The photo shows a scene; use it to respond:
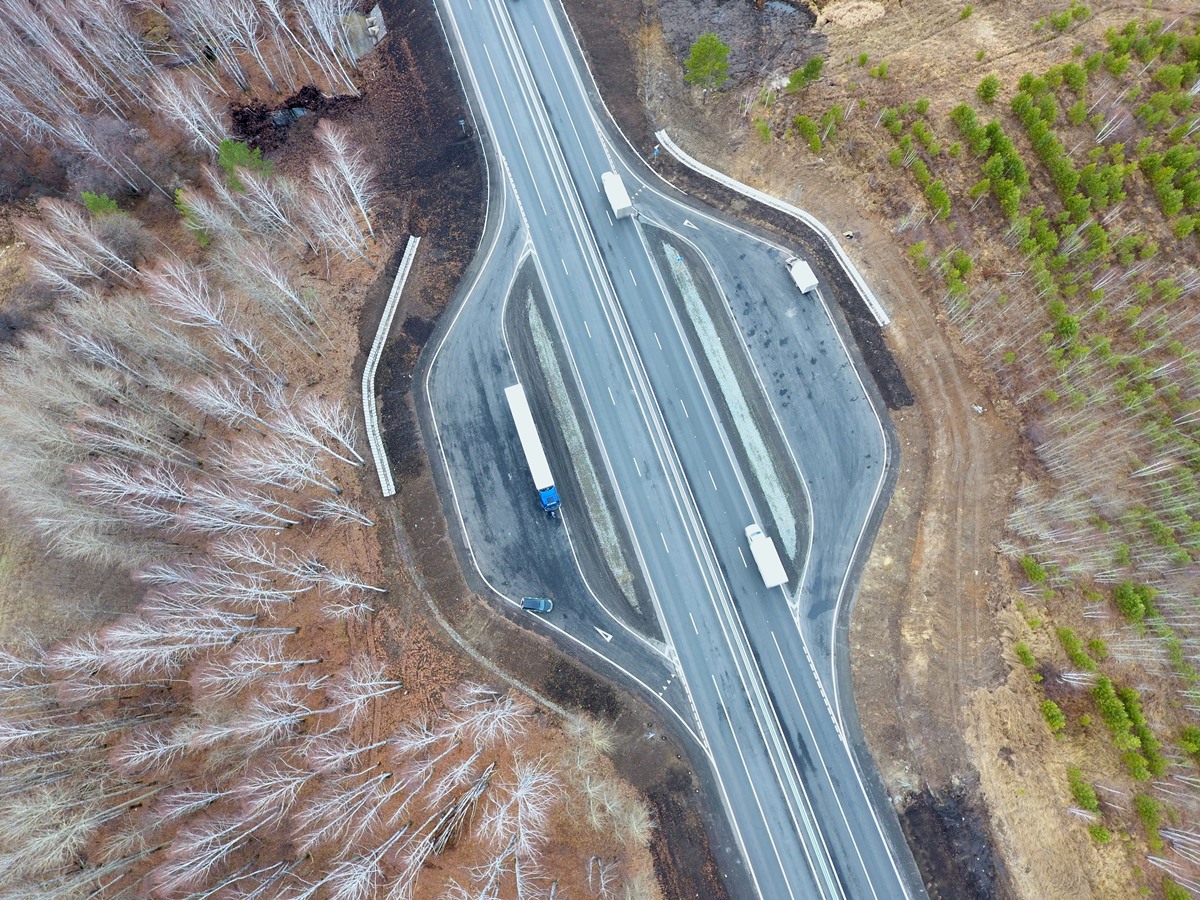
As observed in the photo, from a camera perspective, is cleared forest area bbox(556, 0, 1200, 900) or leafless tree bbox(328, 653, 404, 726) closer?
cleared forest area bbox(556, 0, 1200, 900)

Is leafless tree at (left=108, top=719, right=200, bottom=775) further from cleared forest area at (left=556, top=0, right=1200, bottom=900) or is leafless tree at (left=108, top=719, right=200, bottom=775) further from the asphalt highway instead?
cleared forest area at (left=556, top=0, right=1200, bottom=900)

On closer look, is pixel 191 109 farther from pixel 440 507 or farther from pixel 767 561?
pixel 767 561

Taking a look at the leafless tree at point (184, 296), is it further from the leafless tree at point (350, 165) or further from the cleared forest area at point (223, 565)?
the leafless tree at point (350, 165)

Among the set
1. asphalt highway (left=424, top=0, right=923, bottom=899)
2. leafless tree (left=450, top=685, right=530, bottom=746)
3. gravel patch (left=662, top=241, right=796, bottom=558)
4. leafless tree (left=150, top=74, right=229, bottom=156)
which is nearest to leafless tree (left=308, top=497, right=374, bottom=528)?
asphalt highway (left=424, top=0, right=923, bottom=899)

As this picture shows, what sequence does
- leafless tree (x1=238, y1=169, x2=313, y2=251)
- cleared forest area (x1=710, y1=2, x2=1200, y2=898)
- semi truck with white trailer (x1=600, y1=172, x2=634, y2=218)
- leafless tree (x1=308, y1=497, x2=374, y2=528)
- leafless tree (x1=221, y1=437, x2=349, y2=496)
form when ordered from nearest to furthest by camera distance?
cleared forest area (x1=710, y1=2, x2=1200, y2=898) → leafless tree (x1=221, y1=437, x2=349, y2=496) → leafless tree (x1=308, y1=497, x2=374, y2=528) → leafless tree (x1=238, y1=169, x2=313, y2=251) → semi truck with white trailer (x1=600, y1=172, x2=634, y2=218)

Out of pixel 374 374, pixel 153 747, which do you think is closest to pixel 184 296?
pixel 374 374

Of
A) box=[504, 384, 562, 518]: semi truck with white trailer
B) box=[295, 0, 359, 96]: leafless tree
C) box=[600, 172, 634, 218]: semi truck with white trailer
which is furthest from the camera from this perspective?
box=[295, 0, 359, 96]: leafless tree
